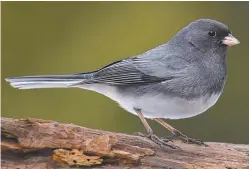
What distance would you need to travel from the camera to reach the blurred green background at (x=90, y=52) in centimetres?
355

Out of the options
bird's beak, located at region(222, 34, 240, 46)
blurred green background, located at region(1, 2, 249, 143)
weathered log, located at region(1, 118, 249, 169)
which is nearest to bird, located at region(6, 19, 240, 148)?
bird's beak, located at region(222, 34, 240, 46)

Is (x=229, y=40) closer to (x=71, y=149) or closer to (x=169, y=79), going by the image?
(x=169, y=79)

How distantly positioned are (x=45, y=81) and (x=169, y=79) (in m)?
0.58

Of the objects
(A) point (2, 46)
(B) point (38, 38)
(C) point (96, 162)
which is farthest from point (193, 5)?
(C) point (96, 162)

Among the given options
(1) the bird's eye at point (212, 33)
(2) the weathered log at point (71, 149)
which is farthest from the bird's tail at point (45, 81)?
(1) the bird's eye at point (212, 33)

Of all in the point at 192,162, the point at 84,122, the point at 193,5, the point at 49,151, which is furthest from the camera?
the point at 193,5

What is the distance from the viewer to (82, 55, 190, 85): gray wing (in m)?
2.47

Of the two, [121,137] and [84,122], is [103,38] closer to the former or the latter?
[84,122]

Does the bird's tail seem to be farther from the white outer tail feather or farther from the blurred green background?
the blurred green background

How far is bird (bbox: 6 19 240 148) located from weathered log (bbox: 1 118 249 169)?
0.16 metres

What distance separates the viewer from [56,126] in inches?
82.1

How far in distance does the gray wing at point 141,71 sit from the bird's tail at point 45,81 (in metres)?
Answer: 0.06

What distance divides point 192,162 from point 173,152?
10 cm

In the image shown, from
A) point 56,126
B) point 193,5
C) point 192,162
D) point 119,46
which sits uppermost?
point 193,5
